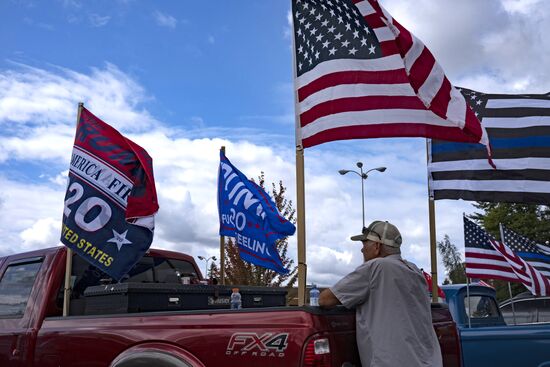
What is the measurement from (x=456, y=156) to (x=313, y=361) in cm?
560

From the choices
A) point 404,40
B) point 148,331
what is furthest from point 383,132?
point 148,331

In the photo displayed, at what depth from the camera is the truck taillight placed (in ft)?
10.7

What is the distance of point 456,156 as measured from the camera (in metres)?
8.22

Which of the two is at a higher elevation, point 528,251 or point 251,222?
point 251,222

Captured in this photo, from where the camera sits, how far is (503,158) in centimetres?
862

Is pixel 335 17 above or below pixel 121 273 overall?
above

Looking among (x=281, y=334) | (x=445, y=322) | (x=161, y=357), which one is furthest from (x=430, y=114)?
(x=161, y=357)

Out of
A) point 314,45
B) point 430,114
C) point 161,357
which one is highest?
point 314,45

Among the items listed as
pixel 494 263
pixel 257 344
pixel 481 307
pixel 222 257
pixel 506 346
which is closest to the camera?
pixel 257 344

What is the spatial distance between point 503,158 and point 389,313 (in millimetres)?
5804

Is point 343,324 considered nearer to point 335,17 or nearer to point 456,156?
point 335,17

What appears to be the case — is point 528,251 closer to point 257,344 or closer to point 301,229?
point 301,229

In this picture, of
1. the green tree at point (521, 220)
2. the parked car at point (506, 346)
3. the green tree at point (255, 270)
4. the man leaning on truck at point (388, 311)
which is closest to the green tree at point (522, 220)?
the green tree at point (521, 220)

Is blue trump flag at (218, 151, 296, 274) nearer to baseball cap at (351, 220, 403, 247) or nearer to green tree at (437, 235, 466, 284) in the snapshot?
baseball cap at (351, 220, 403, 247)
